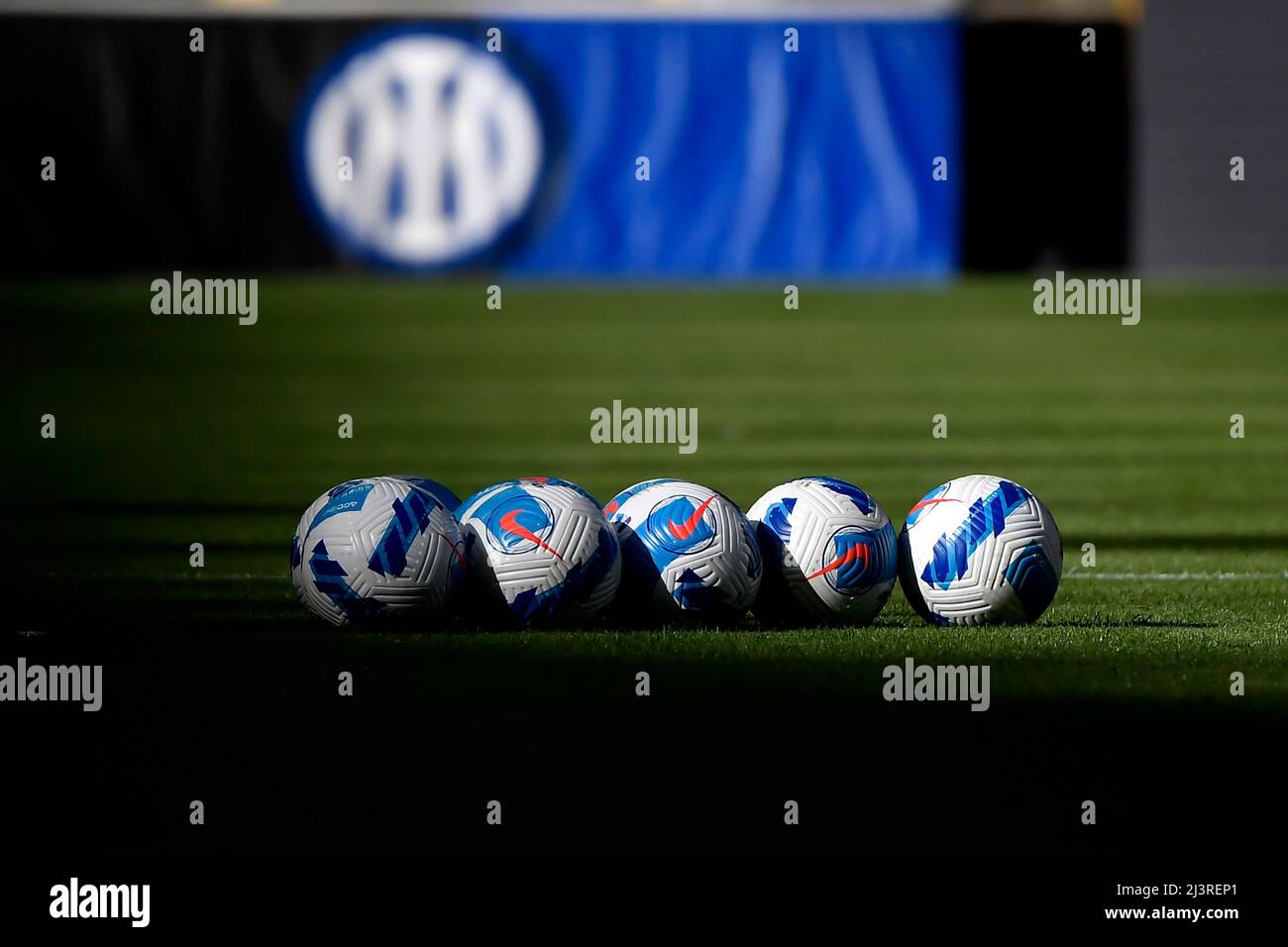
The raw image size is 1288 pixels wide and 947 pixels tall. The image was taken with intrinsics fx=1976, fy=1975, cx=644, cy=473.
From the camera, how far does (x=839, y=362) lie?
90.6ft

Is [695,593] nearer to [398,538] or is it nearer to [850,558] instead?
[850,558]

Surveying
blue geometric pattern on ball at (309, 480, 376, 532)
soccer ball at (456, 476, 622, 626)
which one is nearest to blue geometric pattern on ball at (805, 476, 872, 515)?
soccer ball at (456, 476, 622, 626)

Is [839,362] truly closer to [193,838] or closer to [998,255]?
[998,255]

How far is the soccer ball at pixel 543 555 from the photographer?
9.00 metres

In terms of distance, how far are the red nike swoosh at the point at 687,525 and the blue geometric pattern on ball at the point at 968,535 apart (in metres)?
1.15

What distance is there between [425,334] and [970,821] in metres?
23.6

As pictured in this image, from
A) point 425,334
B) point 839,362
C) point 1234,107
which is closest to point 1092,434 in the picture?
point 839,362

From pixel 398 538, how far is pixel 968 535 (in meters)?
2.66

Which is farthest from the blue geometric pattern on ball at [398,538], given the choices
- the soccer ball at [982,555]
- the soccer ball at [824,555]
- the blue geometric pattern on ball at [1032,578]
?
the blue geometric pattern on ball at [1032,578]

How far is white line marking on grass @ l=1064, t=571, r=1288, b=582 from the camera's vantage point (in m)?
11.6

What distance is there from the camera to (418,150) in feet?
113

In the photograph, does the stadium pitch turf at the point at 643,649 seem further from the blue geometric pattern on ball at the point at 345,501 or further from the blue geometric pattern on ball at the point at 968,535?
the blue geometric pattern on ball at the point at 345,501

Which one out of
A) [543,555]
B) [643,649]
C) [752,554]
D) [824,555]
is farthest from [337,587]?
[824,555]

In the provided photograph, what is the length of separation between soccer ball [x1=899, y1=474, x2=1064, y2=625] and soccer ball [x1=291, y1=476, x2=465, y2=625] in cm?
223
